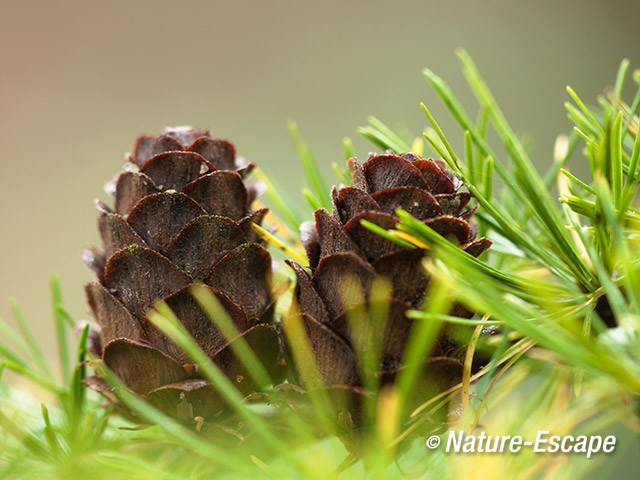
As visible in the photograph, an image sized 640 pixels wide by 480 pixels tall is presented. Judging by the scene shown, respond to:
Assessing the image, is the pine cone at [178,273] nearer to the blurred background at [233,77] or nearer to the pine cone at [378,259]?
the pine cone at [378,259]

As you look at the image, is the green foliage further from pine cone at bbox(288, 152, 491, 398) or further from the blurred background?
the blurred background

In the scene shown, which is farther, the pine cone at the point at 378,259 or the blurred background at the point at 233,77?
the blurred background at the point at 233,77

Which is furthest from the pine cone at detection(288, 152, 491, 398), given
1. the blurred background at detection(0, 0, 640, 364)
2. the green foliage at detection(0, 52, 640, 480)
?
the blurred background at detection(0, 0, 640, 364)

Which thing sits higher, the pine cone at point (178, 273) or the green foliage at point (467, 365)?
the pine cone at point (178, 273)

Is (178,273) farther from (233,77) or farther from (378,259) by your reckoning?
(233,77)

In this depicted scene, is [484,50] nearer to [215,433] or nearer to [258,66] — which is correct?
[258,66]

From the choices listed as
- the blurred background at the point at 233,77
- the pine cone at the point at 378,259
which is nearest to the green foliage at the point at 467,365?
the pine cone at the point at 378,259
